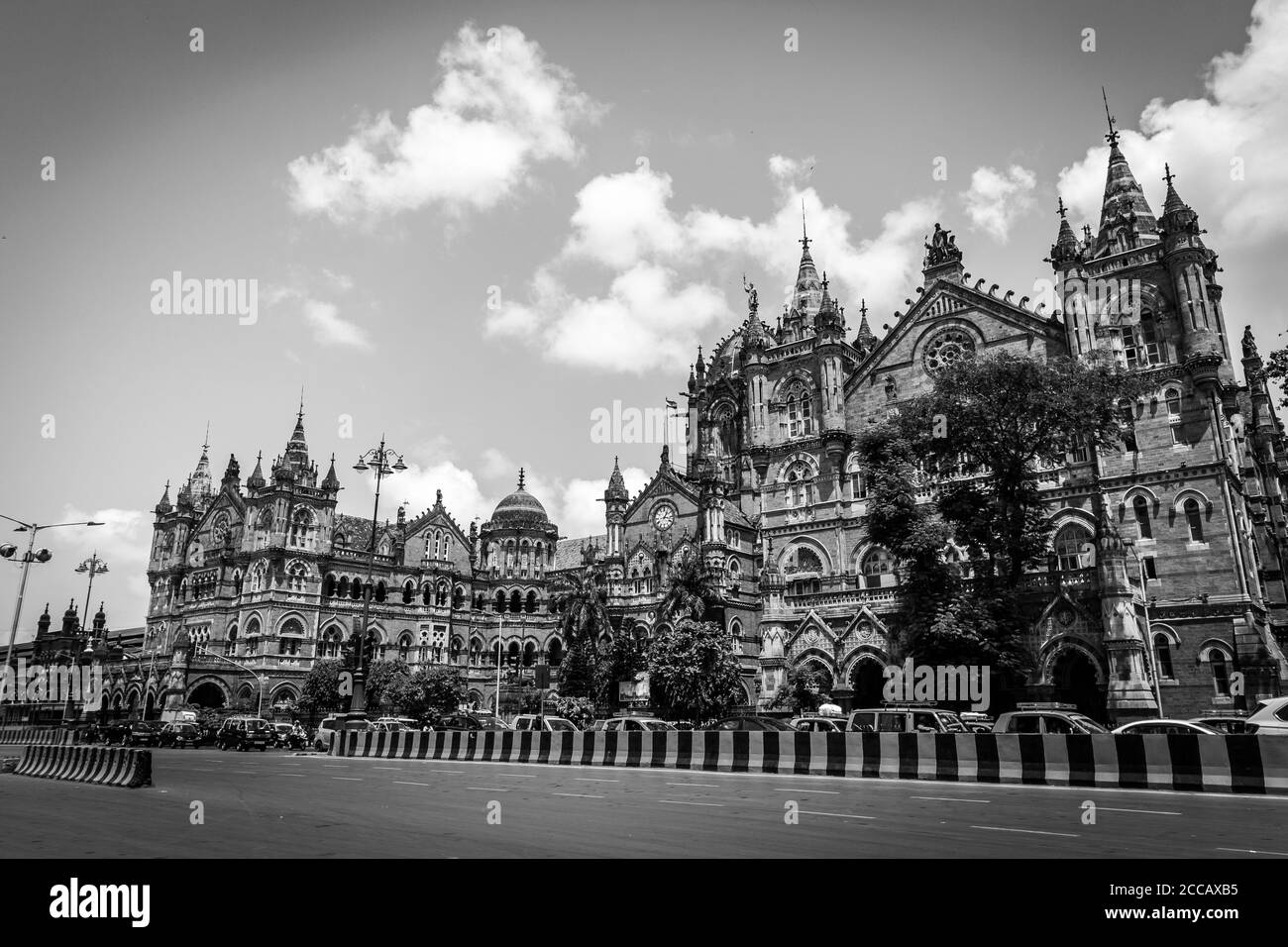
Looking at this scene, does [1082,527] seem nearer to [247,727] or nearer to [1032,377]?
[1032,377]

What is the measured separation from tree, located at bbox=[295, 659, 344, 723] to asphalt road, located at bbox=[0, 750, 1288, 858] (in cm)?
3851

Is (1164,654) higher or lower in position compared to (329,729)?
higher

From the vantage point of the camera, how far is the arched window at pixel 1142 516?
1519 inches

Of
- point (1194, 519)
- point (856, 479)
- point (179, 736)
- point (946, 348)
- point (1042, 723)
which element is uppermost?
point (946, 348)

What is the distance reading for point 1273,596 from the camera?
44625 millimetres

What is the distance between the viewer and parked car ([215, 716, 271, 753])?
40.4m

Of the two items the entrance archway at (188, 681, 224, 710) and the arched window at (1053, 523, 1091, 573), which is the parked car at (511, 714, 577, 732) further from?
the entrance archway at (188, 681, 224, 710)

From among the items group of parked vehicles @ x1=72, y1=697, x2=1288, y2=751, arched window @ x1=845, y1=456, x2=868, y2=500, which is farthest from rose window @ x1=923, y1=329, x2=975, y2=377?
group of parked vehicles @ x1=72, y1=697, x2=1288, y2=751

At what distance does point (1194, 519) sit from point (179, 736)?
48873 mm

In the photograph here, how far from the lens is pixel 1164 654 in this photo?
36.8 meters

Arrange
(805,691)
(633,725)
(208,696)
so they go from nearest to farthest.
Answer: (633,725) → (805,691) → (208,696)

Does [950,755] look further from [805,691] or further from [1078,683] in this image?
[805,691]

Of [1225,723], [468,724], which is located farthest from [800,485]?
[1225,723]
